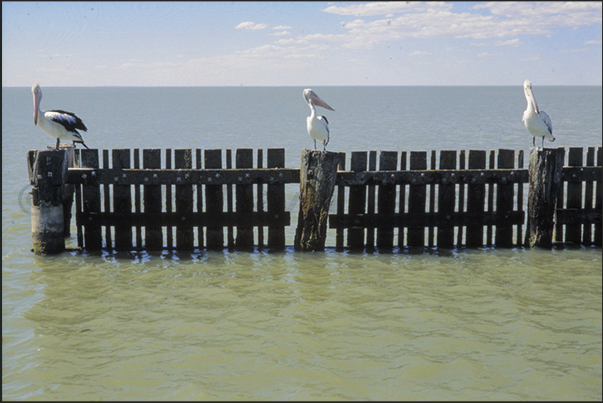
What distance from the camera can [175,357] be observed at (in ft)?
19.6

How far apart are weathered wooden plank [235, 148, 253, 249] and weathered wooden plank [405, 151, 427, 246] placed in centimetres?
264

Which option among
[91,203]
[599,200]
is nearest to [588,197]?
[599,200]

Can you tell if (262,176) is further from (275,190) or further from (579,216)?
(579,216)

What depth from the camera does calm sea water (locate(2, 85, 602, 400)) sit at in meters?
5.48

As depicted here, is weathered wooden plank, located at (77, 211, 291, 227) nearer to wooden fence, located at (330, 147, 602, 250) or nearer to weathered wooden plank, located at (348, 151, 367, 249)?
weathered wooden plank, located at (348, 151, 367, 249)

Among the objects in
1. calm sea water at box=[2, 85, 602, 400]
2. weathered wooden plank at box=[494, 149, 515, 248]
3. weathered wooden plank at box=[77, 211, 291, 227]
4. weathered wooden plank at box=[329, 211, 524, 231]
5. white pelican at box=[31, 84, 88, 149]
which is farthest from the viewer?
white pelican at box=[31, 84, 88, 149]

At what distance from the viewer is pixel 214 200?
955cm

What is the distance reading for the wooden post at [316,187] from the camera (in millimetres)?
9219

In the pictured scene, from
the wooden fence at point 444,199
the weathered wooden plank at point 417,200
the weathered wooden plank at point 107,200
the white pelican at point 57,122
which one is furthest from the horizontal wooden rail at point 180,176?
the weathered wooden plank at point 417,200

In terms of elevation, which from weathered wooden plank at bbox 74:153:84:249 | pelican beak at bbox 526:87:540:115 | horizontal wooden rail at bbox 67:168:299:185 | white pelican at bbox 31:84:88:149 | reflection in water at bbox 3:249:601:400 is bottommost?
reflection in water at bbox 3:249:601:400

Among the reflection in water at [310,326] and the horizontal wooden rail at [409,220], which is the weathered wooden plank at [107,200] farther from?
the horizontal wooden rail at [409,220]

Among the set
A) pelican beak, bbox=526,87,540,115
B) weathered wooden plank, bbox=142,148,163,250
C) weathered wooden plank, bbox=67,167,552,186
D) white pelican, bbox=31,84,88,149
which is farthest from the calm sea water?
pelican beak, bbox=526,87,540,115

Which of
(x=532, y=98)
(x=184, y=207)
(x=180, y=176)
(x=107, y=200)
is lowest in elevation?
(x=184, y=207)

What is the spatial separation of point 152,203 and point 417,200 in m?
4.37
